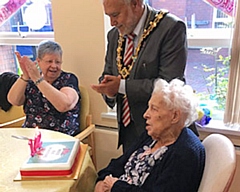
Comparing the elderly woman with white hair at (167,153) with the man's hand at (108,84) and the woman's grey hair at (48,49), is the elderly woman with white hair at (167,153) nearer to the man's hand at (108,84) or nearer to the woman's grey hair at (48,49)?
the man's hand at (108,84)

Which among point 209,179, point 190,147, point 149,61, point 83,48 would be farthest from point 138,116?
point 83,48

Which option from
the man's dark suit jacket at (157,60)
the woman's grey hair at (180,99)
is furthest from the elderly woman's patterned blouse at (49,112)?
the woman's grey hair at (180,99)

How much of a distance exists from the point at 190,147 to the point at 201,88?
102cm

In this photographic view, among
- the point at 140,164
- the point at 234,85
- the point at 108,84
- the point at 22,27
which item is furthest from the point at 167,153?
the point at 22,27

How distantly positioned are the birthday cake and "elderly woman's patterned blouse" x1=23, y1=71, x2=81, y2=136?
606 millimetres

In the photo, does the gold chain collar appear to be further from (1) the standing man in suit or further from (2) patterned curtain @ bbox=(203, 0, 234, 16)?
(2) patterned curtain @ bbox=(203, 0, 234, 16)

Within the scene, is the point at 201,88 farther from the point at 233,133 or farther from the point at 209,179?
the point at 209,179

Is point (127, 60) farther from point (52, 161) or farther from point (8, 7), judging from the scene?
point (8, 7)

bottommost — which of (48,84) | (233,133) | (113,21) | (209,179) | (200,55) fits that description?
(233,133)

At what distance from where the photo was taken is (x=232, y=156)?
107cm

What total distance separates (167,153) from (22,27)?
2.08 metres

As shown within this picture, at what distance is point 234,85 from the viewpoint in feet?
5.92

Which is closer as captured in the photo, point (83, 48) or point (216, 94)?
point (216, 94)

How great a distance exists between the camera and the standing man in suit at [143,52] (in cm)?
145
